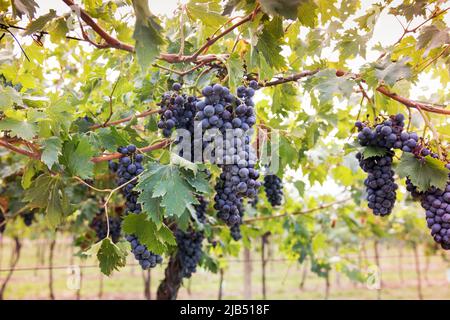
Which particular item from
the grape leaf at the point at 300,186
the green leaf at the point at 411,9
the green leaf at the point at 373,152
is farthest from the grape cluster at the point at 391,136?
the grape leaf at the point at 300,186

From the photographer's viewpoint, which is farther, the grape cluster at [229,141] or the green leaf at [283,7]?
the grape cluster at [229,141]

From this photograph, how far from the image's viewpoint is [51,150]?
6.46ft

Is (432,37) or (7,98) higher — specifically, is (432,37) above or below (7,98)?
above

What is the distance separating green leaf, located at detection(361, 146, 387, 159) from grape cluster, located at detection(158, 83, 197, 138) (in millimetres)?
874

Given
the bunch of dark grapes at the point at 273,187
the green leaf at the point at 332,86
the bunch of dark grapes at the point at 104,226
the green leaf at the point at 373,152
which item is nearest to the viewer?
the green leaf at the point at 332,86

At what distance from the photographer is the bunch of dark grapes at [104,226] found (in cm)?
396

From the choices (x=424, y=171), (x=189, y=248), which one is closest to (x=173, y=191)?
(x=424, y=171)

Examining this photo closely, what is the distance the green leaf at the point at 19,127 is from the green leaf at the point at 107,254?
1.95ft

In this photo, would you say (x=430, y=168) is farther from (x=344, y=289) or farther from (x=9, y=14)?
(x=344, y=289)

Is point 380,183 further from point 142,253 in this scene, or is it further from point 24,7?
point 24,7

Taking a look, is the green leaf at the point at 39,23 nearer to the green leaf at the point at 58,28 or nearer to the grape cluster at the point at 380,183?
the green leaf at the point at 58,28

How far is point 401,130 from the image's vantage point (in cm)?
209

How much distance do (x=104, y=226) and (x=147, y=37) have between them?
297 cm

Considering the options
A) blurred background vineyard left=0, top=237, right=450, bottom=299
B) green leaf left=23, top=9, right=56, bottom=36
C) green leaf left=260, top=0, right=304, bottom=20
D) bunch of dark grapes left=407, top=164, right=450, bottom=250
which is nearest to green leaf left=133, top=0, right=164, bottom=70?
green leaf left=260, top=0, right=304, bottom=20
